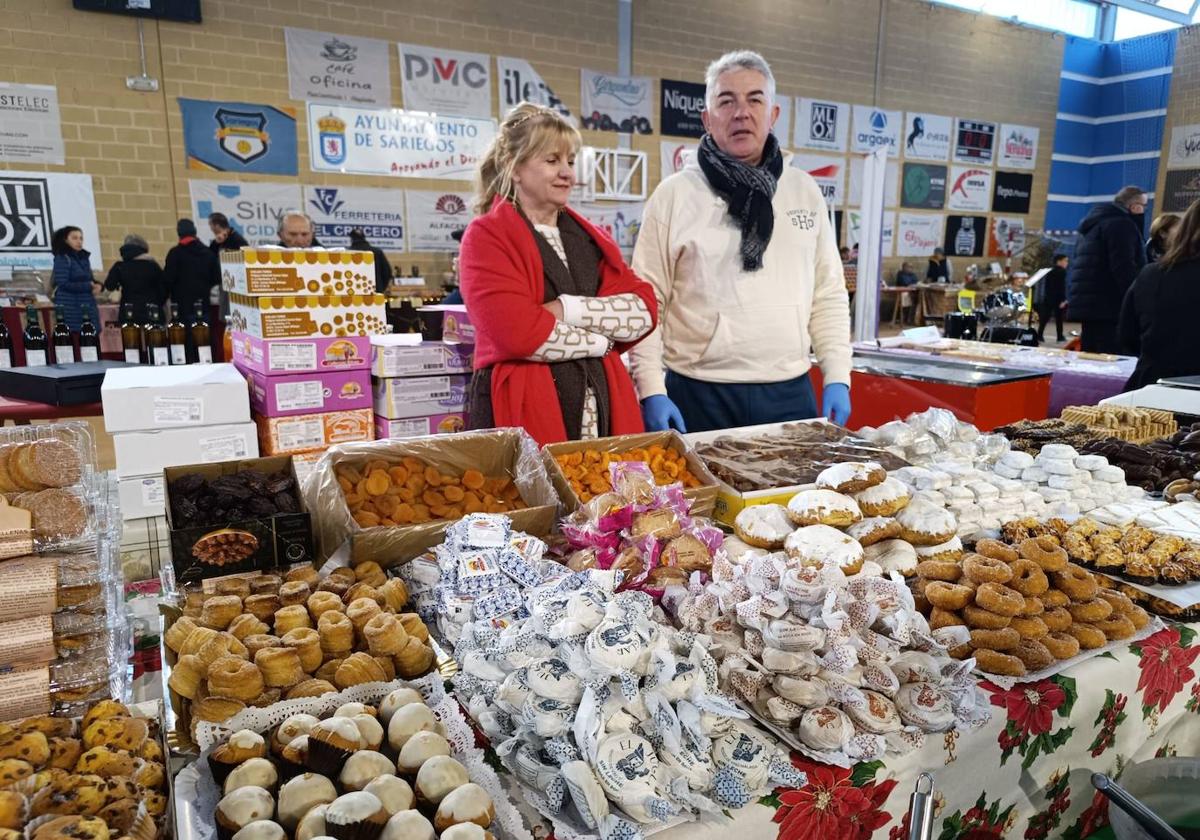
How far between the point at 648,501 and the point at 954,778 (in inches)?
26.4

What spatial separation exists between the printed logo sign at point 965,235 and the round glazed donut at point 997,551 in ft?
44.2

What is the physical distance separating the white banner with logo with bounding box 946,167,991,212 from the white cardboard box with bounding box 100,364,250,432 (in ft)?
44.1

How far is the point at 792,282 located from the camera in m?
2.48

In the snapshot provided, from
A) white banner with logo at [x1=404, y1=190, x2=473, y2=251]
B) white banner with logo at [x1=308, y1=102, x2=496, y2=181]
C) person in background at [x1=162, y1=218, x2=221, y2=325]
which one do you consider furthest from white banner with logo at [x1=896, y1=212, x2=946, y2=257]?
person in background at [x1=162, y1=218, x2=221, y2=325]

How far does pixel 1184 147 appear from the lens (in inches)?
554

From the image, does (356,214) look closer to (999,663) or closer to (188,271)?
(188,271)

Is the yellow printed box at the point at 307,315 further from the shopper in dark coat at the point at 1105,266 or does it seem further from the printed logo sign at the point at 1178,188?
the printed logo sign at the point at 1178,188

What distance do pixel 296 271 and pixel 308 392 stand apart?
1.35 ft

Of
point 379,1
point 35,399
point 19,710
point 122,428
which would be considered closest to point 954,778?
point 19,710

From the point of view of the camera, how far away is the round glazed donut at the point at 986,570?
1.29m

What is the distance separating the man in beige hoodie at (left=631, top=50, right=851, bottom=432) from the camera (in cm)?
235

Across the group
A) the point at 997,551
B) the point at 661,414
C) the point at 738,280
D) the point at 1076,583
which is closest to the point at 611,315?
the point at 661,414

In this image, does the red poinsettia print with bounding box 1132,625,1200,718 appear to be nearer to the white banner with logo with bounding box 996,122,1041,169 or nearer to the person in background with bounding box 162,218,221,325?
the person in background with bounding box 162,218,221,325

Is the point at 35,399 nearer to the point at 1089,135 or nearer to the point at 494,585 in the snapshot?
the point at 494,585
